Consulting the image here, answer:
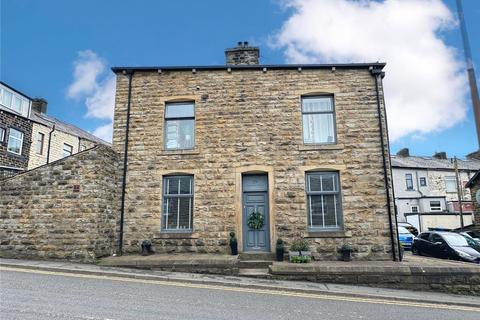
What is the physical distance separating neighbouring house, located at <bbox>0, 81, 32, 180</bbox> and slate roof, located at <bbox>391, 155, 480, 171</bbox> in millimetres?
33171

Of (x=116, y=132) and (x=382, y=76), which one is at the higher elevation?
(x=382, y=76)

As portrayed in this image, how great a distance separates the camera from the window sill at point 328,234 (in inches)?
421

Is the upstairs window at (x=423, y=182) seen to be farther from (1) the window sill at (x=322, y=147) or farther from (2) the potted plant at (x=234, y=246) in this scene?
(2) the potted plant at (x=234, y=246)

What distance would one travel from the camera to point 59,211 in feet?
33.5

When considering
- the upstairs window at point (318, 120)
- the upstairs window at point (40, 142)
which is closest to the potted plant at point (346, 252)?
the upstairs window at point (318, 120)

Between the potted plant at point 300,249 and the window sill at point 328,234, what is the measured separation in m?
0.28

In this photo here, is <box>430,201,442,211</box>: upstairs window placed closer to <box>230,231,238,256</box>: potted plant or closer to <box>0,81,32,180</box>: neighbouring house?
<box>230,231,238,256</box>: potted plant

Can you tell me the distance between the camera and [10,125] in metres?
21.8

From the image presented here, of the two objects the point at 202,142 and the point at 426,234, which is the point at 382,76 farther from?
the point at 426,234

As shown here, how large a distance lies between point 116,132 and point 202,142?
315 cm

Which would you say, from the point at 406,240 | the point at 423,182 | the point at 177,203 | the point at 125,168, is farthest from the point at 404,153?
the point at 125,168

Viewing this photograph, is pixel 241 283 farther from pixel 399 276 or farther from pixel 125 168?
pixel 125 168

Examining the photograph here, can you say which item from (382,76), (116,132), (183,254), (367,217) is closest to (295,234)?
(367,217)

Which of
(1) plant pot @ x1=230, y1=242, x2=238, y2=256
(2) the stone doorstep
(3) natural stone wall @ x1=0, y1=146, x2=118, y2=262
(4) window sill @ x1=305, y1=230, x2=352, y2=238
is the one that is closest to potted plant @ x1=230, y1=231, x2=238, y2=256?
(1) plant pot @ x1=230, y1=242, x2=238, y2=256
